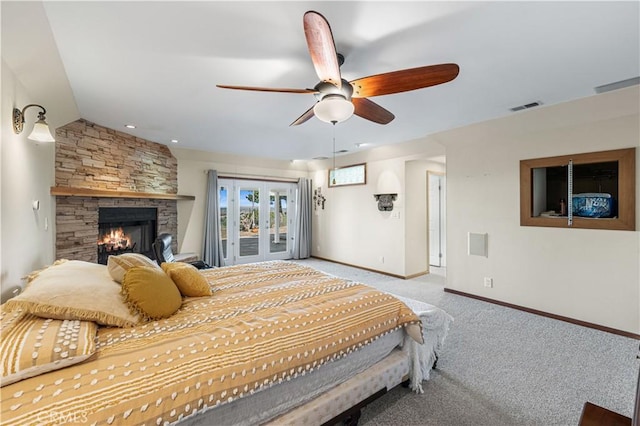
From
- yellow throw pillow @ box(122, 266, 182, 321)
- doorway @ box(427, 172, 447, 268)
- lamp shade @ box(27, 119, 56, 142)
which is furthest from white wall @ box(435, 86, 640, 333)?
lamp shade @ box(27, 119, 56, 142)

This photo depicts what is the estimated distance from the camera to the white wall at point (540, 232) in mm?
2908

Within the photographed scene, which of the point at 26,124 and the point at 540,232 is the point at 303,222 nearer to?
the point at 540,232

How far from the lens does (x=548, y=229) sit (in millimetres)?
3434

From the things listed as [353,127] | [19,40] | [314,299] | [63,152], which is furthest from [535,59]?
[63,152]

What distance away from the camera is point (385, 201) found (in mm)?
5363

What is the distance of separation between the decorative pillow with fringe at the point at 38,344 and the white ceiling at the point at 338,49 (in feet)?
5.61

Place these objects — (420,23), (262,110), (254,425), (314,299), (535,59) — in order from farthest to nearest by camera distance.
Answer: (262,110) → (535,59) → (314,299) → (420,23) → (254,425)

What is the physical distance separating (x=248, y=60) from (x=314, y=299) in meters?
1.90

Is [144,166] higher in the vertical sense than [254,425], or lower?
higher

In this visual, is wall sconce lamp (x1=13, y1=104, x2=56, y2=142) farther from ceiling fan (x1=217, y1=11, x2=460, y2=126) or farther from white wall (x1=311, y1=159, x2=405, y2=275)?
white wall (x1=311, y1=159, x2=405, y2=275)

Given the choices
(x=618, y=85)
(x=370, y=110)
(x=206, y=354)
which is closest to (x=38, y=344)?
(x=206, y=354)

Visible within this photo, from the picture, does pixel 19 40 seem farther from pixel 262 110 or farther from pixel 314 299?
pixel 314 299

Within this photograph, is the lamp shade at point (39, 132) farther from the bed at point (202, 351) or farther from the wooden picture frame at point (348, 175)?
the wooden picture frame at point (348, 175)

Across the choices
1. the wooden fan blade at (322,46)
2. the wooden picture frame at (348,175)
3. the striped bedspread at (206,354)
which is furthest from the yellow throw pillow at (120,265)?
the wooden picture frame at (348,175)
